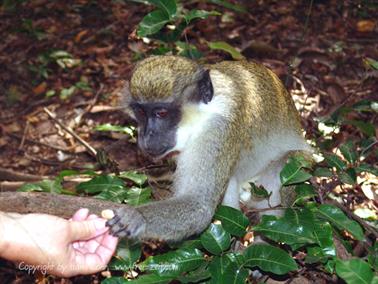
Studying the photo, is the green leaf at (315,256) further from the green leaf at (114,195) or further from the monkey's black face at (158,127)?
the green leaf at (114,195)

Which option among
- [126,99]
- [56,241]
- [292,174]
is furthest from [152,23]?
[56,241]

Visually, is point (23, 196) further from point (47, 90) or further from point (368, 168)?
point (47, 90)

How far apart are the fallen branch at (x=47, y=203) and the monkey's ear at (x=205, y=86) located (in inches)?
37.6

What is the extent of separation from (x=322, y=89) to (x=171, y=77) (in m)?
3.59

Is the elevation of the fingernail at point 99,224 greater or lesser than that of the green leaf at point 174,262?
greater

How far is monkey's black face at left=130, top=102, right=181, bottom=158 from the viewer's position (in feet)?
13.0

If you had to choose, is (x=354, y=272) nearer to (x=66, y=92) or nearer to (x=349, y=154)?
(x=349, y=154)

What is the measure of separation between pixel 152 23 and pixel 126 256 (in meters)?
2.05

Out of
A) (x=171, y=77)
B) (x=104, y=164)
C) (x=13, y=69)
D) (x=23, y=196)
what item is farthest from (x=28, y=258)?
(x=13, y=69)

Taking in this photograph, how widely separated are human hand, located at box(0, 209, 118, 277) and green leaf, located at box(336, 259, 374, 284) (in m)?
1.35

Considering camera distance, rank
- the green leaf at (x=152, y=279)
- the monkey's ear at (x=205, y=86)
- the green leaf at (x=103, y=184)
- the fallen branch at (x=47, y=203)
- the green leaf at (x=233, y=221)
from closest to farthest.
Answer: the green leaf at (x=152, y=279), the green leaf at (x=233, y=221), the monkey's ear at (x=205, y=86), the fallen branch at (x=47, y=203), the green leaf at (x=103, y=184)

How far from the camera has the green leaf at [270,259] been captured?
347 cm

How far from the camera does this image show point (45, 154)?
6.76m

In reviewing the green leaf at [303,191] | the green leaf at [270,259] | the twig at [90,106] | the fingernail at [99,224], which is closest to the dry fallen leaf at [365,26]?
the twig at [90,106]
